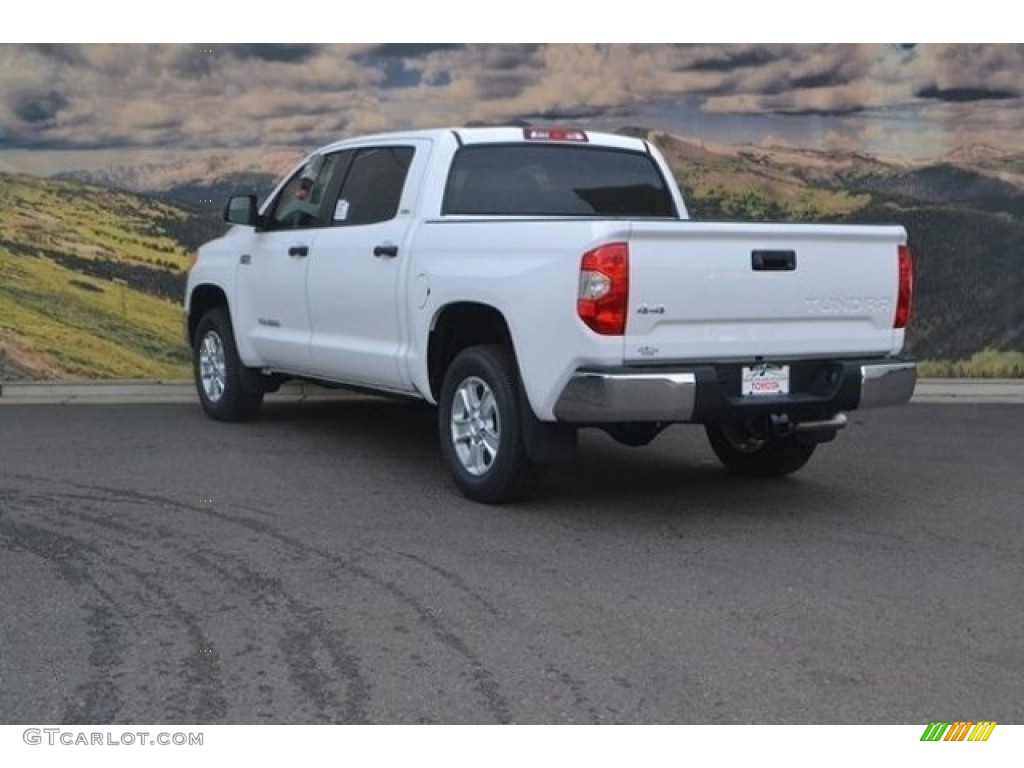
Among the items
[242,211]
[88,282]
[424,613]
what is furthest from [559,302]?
[88,282]

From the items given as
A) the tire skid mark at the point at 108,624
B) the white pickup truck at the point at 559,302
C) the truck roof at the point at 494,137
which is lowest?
the tire skid mark at the point at 108,624

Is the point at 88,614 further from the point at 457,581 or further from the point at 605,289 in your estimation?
the point at 605,289

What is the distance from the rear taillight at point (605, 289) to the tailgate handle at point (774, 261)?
697mm

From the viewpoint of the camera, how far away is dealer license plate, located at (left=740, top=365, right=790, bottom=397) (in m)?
6.33

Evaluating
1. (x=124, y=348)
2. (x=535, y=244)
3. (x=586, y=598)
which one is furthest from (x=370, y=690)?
(x=124, y=348)

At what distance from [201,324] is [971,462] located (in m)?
5.49

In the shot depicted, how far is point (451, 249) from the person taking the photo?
6867 millimetres

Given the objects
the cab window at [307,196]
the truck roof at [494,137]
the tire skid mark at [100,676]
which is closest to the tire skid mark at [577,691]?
the tire skid mark at [100,676]

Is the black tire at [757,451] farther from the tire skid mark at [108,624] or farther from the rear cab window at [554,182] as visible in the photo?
the tire skid mark at [108,624]

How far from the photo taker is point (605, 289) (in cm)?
596

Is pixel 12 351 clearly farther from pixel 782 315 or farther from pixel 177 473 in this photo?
pixel 782 315

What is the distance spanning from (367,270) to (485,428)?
136 centimetres

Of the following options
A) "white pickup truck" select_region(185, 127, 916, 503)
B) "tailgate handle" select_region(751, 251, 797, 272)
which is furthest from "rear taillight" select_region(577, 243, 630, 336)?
"tailgate handle" select_region(751, 251, 797, 272)

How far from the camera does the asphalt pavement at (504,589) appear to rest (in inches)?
165
